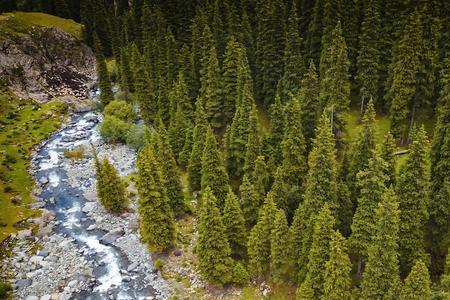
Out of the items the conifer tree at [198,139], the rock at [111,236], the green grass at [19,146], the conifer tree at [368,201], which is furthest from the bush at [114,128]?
the conifer tree at [368,201]

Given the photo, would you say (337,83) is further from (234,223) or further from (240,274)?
(240,274)

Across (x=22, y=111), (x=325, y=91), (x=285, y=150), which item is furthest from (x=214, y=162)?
(x=22, y=111)

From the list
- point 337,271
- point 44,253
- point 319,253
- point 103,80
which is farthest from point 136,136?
point 337,271

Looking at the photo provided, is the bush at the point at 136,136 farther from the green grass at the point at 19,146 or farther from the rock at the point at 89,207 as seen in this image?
the green grass at the point at 19,146

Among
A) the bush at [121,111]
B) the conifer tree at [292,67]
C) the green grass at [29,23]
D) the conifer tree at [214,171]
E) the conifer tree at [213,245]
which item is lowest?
the conifer tree at [213,245]

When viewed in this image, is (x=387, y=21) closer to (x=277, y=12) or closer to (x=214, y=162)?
(x=277, y=12)

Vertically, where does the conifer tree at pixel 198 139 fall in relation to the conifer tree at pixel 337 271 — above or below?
above
